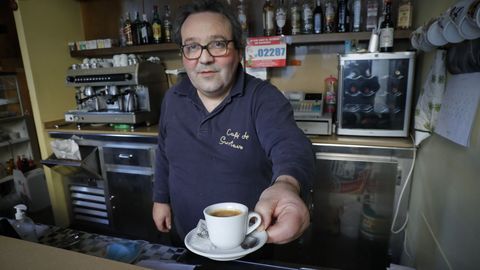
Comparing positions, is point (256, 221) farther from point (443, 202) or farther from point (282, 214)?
point (443, 202)

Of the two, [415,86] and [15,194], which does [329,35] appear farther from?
[15,194]

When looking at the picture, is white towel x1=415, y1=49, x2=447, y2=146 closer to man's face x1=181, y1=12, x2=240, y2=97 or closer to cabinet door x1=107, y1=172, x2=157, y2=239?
man's face x1=181, y1=12, x2=240, y2=97

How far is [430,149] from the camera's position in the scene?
4.58 feet

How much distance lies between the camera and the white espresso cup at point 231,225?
1.73ft

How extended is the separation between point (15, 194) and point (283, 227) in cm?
339

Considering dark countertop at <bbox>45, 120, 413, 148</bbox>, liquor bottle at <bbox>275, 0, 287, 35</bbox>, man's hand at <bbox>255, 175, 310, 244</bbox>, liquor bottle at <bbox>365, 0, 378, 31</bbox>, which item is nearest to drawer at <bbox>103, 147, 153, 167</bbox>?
dark countertop at <bbox>45, 120, 413, 148</bbox>

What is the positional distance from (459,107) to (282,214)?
0.84 meters

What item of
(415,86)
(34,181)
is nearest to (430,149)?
(415,86)

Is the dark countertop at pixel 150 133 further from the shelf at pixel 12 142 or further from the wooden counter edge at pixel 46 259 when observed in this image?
the wooden counter edge at pixel 46 259

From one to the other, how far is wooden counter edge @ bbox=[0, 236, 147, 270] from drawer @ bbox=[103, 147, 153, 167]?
151 centimetres

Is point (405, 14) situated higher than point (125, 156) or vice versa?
point (405, 14)

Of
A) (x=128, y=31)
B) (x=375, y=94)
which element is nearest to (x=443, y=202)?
(x=375, y=94)

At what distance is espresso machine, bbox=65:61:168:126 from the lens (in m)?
2.17

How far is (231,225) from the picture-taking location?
1.73 feet
